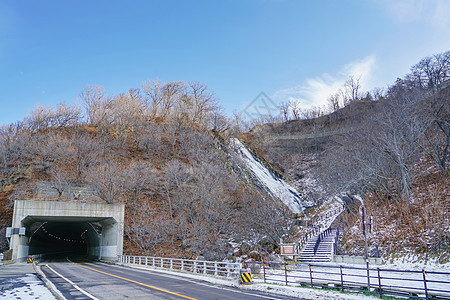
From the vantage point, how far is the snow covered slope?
1872 inches

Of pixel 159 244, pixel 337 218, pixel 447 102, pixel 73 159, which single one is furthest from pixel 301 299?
pixel 73 159

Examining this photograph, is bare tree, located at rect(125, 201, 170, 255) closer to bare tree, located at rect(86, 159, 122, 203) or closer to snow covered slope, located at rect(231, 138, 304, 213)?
bare tree, located at rect(86, 159, 122, 203)

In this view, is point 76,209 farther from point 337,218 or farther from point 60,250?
point 60,250

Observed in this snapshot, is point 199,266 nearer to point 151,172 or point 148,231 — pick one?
point 148,231

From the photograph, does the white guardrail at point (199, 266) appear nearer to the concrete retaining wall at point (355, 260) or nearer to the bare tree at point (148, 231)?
the bare tree at point (148, 231)

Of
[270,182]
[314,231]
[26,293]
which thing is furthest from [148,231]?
[270,182]

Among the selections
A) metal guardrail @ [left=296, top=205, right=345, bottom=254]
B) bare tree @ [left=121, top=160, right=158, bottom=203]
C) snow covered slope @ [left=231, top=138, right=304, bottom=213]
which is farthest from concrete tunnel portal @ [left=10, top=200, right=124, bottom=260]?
snow covered slope @ [left=231, top=138, right=304, bottom=213]

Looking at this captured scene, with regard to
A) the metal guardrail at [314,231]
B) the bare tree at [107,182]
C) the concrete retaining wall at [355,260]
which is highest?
the bare tree at [107,182]

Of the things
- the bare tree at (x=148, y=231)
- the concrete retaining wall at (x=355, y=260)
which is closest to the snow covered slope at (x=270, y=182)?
the bare tree at (x=148, y=231)

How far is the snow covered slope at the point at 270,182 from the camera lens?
156ft

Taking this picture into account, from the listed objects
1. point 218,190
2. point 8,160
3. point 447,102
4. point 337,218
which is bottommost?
point 337,218

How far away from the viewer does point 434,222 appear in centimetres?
2167

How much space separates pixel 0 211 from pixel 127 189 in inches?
616

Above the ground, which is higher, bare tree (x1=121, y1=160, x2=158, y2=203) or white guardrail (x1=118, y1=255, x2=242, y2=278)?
bare tree (x1=121, y1=160, x2=158, y2=203)
